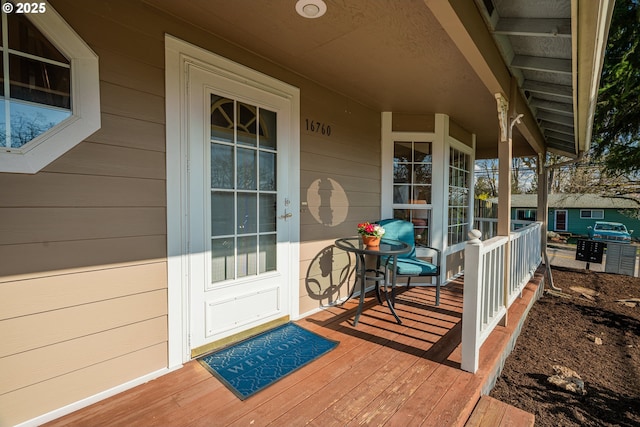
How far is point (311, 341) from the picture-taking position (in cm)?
234

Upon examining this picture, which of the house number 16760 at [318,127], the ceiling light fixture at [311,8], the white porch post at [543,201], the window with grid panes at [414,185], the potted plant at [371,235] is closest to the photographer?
the ceiling light fixture at [311,8]

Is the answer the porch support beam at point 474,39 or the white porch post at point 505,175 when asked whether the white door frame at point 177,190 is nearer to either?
the porch support beam at point 474,39

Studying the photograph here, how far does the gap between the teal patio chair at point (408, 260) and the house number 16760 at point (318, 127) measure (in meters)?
1.29

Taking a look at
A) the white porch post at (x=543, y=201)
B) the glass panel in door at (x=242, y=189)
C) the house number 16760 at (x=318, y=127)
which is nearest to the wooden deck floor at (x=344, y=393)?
the glass panel in door at (x=242, y=189)

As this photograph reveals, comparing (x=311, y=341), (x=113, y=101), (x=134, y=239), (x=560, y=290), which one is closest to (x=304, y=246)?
(x=311, y=341)

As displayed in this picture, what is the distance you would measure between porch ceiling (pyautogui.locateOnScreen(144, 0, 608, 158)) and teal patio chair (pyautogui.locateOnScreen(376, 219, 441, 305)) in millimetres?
1489

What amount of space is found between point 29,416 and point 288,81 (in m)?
2.80

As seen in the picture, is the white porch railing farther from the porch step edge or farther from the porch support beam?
the porch support beam

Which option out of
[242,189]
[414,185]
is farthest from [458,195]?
[242,189]

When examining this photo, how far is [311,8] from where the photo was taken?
5.82 feet

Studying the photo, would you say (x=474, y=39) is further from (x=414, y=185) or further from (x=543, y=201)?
(x=543, y=201)

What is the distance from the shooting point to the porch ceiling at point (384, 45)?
1797mm

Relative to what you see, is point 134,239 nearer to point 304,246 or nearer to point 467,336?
point 304,246

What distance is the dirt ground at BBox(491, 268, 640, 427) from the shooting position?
1.92m
